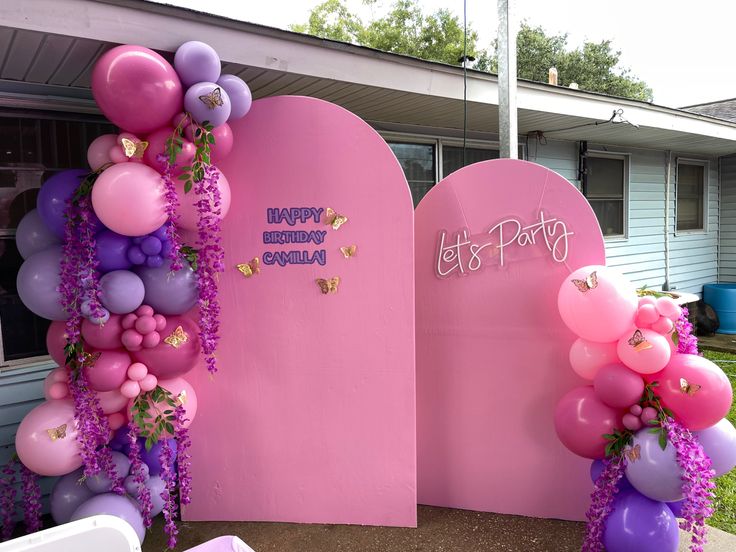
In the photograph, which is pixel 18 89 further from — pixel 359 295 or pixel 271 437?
pixel 271 437

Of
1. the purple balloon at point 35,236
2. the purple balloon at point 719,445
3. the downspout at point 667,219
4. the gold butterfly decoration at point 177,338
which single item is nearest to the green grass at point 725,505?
the purple balloon at point 719,445

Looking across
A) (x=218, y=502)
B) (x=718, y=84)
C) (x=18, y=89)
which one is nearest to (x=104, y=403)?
(x=218, y=502)

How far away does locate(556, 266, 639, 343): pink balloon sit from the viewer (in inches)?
103

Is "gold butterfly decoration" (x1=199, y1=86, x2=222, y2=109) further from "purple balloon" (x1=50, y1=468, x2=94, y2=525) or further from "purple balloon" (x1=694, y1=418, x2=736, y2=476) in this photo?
"purple balloon" (x1=694, y1=418, x2=736, y2=476)

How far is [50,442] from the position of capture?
8.13 ft

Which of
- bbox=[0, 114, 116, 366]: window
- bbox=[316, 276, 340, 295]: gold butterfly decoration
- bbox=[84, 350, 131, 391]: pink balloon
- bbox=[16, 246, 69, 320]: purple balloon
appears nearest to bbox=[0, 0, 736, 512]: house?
bbox=[0, 114, 116, 366]: window

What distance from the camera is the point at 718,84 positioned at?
45562 millimetres

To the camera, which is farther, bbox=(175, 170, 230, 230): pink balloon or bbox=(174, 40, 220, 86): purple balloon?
bbox=(175, 170, 230, 230): pink balloon

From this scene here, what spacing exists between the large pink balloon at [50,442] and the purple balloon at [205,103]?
1.51 meters

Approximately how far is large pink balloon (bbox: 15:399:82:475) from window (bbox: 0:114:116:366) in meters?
0.85

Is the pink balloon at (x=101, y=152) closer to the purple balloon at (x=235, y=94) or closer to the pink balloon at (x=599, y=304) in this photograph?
the purple balloon at (x=235, y=94)

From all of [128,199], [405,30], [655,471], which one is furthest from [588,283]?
[405,30]

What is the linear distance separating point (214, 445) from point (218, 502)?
35cm

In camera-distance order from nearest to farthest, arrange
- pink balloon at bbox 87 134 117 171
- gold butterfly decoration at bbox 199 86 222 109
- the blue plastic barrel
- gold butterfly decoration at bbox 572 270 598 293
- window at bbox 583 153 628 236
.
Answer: gold butterfly decoration at bbox 199 86 222 109 → pink balloon at bbox 87 134 117 171 → gold butterfly decoration at bbox 572 270 598 293 → window at bbox 583 153 628 236 → the blue plastic barrel
